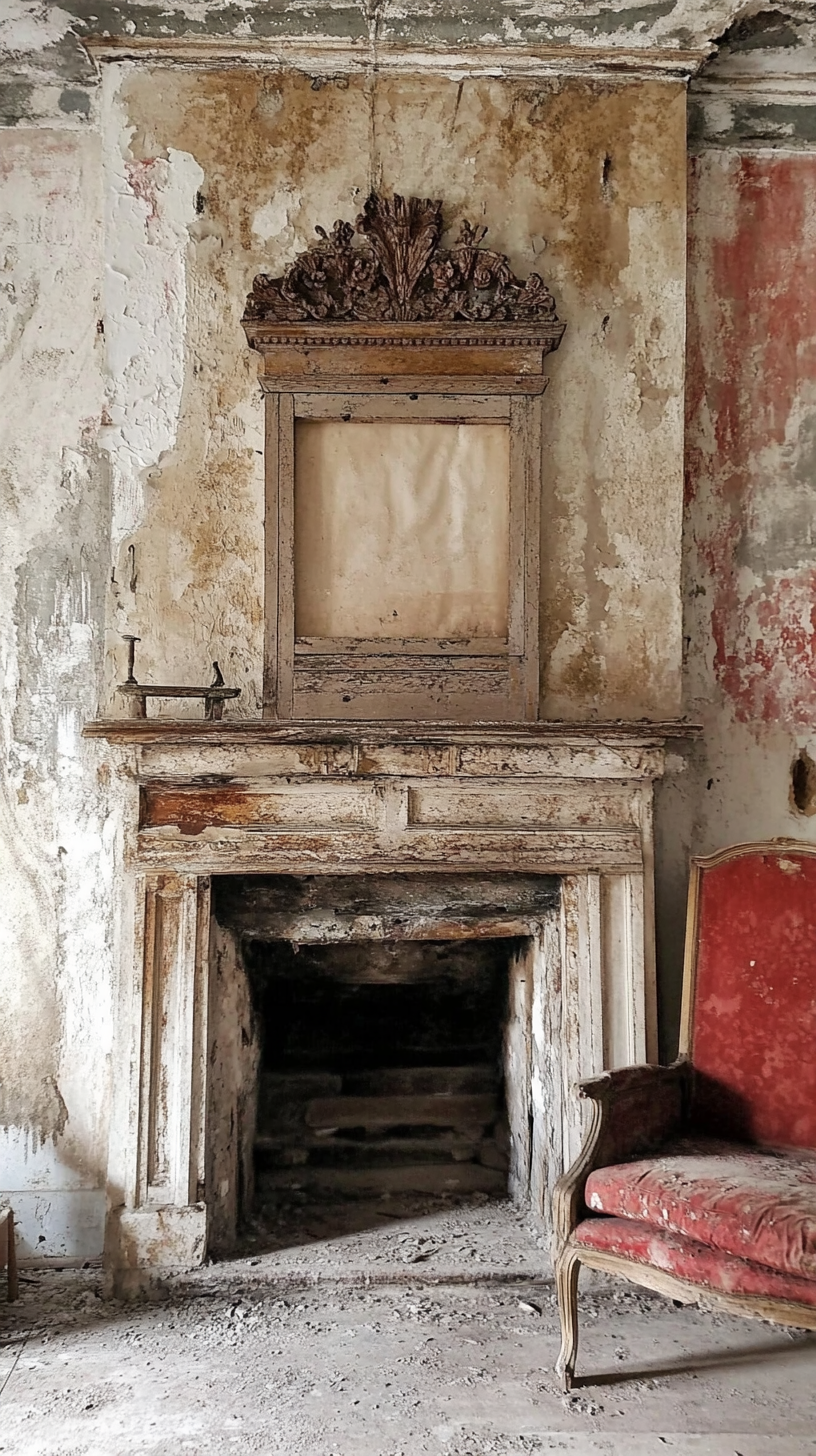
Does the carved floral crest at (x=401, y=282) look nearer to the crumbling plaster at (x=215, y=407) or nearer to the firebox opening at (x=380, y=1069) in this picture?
the crumbling plaster at (x=215, y=407)

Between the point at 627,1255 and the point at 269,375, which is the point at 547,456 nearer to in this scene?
the point at 269,375

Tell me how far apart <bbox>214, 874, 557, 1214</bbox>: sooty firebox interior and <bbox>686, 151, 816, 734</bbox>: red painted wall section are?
47.2 inches

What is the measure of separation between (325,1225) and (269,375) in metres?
2.49

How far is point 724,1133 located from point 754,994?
1.17 ft

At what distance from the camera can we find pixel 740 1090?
103 inches

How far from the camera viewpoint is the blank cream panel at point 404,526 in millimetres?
2961

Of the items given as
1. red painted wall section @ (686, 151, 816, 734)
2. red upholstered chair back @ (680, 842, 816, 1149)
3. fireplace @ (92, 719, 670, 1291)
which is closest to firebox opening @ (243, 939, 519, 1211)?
fireplace @ (92, 719, 670, 1291)

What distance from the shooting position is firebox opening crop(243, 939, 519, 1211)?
322 cm

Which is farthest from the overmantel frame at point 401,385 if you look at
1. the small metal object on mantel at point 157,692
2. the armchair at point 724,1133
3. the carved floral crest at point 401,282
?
the armchair at point 724,1133

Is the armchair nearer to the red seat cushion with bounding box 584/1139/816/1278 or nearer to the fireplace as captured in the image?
the red seat cushion with bounding box 584/1139/816/1278

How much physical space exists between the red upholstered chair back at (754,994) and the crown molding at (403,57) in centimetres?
224

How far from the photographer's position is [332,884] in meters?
2.96

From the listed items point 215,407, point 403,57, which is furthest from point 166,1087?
point 403,57

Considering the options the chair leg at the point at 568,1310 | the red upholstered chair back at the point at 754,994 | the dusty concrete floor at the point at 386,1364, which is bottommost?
the dusty concrete floor at the point at 386,1364
